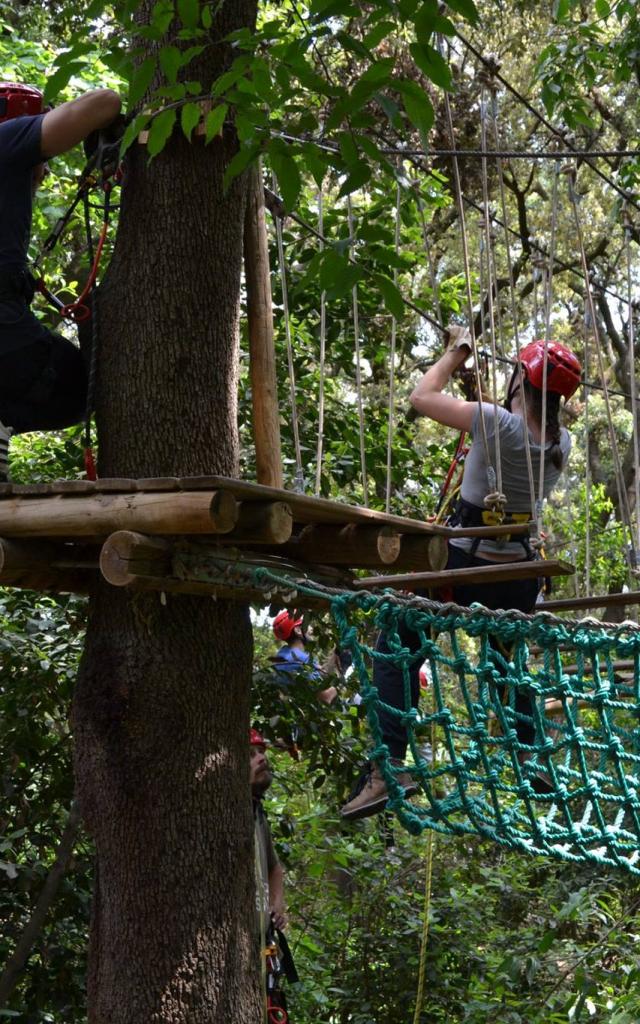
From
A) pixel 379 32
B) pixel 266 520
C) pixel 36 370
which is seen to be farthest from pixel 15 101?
pixel 266 520

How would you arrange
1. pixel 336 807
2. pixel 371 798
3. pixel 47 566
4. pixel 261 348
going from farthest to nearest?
pixel 336 807
pixel 371 798
pixel 261 348
pixel 47 566

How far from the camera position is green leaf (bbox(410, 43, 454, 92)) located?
84.8 inches

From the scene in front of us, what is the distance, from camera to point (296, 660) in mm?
4234

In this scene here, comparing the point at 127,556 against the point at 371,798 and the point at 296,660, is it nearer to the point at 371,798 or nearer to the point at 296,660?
the point at 371,798

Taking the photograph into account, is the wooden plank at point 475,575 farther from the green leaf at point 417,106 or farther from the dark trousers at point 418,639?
the green leaf at point 417,106

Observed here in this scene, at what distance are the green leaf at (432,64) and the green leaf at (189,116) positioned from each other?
1.70 ft

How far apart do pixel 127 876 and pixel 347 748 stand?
1798mm

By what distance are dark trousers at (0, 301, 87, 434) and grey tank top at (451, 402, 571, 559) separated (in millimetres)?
1065

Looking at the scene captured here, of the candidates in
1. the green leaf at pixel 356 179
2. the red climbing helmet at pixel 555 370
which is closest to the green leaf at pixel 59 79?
the green leaf at pixel 356 179

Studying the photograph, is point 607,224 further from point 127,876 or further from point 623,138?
point 127,876

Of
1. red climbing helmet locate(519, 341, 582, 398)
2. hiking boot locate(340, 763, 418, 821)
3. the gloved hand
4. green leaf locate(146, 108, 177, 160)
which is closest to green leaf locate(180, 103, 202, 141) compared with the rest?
green leaf locate(146, 108, 177, 160)

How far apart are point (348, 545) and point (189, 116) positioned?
976mm

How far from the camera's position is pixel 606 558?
29.8 feet

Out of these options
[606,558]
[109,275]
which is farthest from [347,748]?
[606,558]
